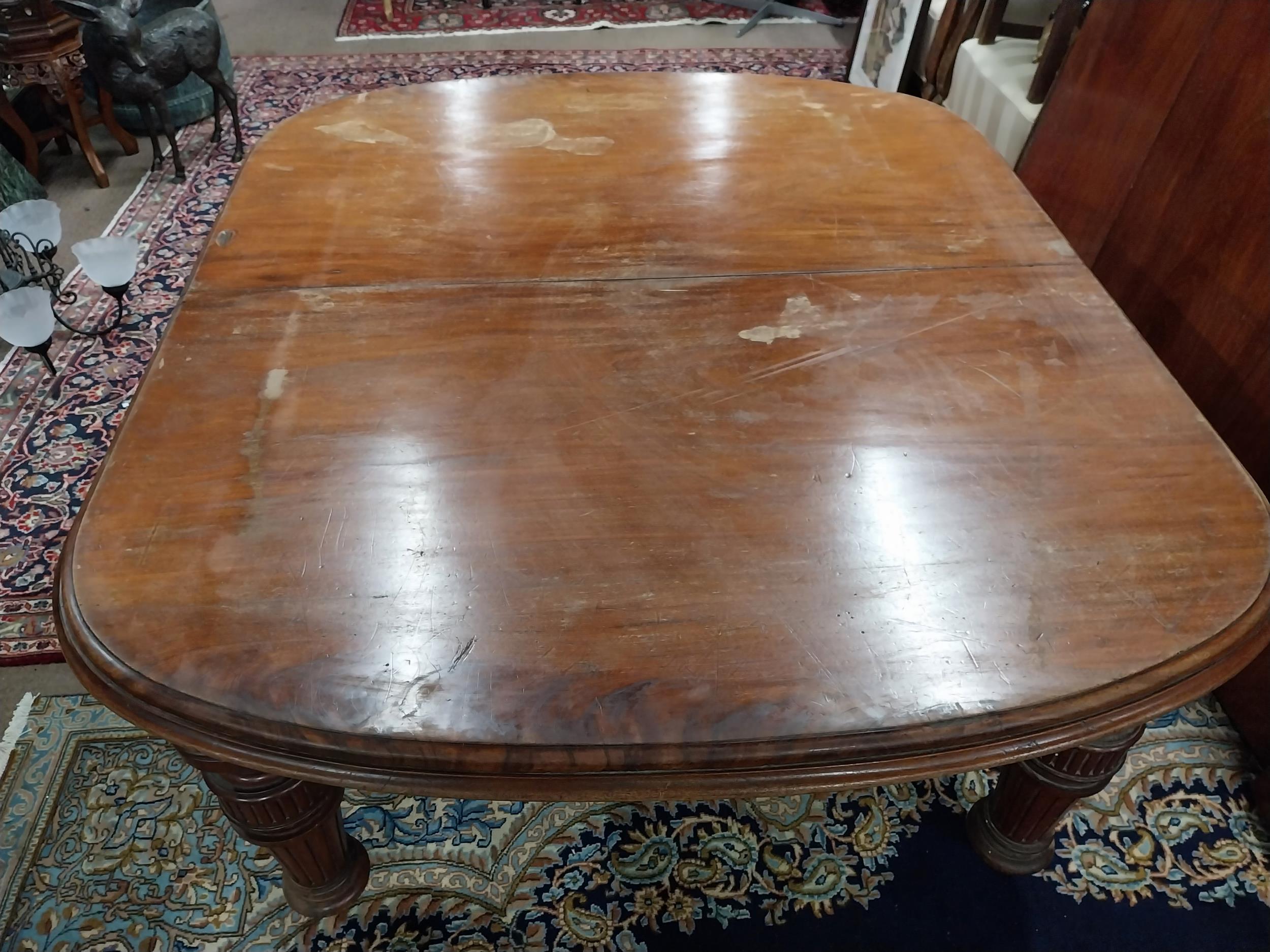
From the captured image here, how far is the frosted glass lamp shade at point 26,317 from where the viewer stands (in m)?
1.64

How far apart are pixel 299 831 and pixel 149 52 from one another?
2.28 meters

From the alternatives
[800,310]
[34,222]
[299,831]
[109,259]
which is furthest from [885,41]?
[299,831]

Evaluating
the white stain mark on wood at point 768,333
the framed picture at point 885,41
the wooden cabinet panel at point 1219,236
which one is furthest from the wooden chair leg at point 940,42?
the white stain mark on wood at point 768,333

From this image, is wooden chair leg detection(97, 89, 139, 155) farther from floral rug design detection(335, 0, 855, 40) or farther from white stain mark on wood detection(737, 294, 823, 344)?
white stain mark on wood detection(737, 294, 823, 344)

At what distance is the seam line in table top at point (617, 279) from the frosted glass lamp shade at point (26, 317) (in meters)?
0.91

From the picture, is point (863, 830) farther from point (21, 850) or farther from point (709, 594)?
point (21, 850)

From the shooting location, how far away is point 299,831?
0.87 metres

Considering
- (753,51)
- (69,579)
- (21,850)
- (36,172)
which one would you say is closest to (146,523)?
(69,579)

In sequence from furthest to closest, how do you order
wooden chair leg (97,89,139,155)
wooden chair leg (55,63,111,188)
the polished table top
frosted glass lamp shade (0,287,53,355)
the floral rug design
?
the floral rug design, wooden chair leg (97,89,139,155), wooden chair leg (55,63,111,188), frosted glass lamp shade (0,287,53,355), the polished table top

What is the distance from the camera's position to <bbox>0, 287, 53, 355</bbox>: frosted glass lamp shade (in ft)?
5.38

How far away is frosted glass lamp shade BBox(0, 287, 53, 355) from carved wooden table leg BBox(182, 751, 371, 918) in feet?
4.16

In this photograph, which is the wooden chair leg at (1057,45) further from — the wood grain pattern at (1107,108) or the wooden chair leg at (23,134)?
the wooden chair leg at (23,134)

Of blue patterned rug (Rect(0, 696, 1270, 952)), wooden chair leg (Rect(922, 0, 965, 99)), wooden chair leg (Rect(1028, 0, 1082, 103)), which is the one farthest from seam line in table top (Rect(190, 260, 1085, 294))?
wooden chair leg (Rect(922, 0, 965, 99))

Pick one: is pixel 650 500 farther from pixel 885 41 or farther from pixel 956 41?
pixel 885 41
